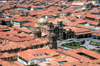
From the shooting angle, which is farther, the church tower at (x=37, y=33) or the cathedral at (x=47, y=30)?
the cathedral at (x=47, y=30)

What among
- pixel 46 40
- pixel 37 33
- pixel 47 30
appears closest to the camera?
pixel 46 40

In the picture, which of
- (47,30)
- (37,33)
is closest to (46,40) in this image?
(37,33)

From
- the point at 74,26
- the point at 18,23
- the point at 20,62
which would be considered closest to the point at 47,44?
the point at 20,62

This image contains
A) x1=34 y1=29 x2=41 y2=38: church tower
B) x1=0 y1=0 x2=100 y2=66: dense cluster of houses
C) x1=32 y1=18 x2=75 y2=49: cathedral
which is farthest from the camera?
x1=32 y1=18 x2=75 y2=49: cathedral

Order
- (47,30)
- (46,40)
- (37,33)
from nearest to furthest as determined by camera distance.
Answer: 1. (46,40)
2. (37,33)
3. (47,30)

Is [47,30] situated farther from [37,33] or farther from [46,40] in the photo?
[46,40]

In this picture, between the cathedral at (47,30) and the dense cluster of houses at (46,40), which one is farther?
the cathedral at (47,30)

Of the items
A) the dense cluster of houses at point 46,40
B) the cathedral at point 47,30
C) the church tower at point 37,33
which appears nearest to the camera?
the dense cluster of houses at point 46,40

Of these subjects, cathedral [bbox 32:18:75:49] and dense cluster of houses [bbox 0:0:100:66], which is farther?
cathedral [bbox 32:18:75:49]

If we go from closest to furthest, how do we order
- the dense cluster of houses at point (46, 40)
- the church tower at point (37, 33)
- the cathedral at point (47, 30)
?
the dense cluster of houses at point (46, 40) < the church tower at point (37, 33) < the cathedral at point (47, 30)

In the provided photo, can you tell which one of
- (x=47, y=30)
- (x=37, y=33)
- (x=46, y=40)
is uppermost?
(x=47, y=30)

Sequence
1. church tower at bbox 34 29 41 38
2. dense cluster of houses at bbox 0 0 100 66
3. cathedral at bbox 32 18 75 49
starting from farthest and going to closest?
cathedral at bbox 32 18 75 49
church tower at bbox 34 29 41 38
dense cluster of houses at bbox 0 0 100 66

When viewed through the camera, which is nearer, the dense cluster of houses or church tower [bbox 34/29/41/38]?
the dense cluster of houses

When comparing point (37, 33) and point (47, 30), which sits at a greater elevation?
point (47, 30)
